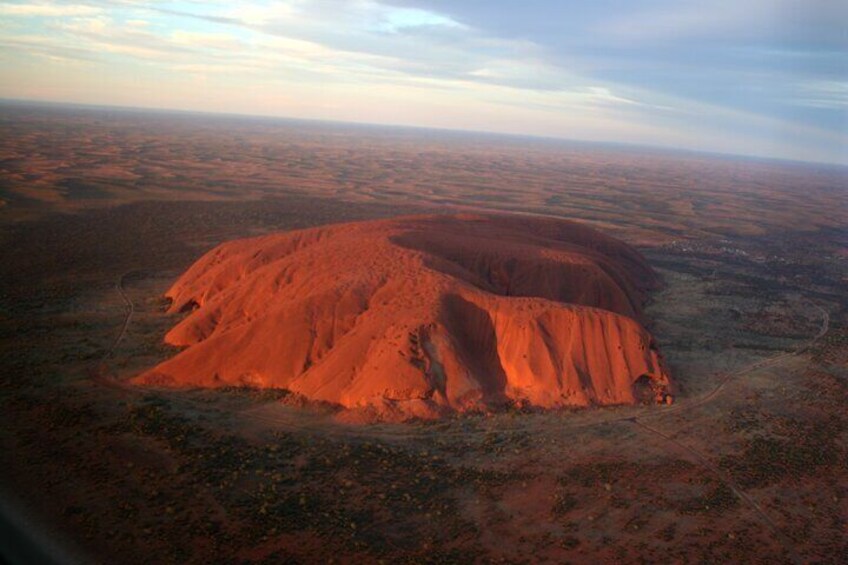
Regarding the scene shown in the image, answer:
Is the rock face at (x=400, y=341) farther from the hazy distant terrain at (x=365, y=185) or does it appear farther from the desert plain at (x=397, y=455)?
the hazy distant terrain at (x=365, y=185)

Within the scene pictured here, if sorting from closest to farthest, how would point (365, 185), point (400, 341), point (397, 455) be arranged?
1. point (397, 455)
2. point (400, 341)
3. point (365, 185)

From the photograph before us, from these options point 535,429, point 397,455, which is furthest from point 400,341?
point 535,429

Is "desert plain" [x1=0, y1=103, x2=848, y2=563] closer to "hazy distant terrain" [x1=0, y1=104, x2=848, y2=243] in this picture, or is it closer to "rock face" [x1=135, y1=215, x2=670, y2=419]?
"rock face" [x1=135, y1=215, x2=670, y2=419]

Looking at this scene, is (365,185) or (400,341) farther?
(365,185)

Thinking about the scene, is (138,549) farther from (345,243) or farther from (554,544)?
(345,243)

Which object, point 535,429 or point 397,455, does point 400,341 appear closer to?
point 397,455

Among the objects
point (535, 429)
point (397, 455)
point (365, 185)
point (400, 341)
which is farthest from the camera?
point (365, 185)

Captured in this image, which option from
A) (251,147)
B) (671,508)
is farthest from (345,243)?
(251,147)

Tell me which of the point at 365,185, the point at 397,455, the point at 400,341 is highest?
the point at 365,185
